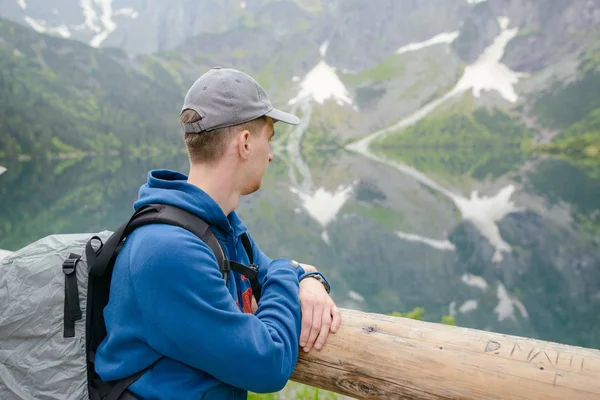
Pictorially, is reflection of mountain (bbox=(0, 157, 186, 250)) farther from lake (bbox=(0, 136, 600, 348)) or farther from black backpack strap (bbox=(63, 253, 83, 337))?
black backpack strap (bbox=(63, 253, 83, 337))

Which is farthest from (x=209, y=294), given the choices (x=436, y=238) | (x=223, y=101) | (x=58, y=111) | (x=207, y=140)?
(x=58, y=111)

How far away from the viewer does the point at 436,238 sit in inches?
1284

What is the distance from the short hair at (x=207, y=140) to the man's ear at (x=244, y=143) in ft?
0.09

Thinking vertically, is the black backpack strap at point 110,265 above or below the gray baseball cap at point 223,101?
below

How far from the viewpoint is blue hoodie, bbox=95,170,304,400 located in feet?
7.07

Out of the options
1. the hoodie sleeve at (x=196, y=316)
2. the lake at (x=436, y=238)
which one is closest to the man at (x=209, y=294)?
the hoodie sleeve at (x=196, y=316)

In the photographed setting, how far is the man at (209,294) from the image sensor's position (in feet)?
7.10

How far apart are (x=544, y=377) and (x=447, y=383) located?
436mm

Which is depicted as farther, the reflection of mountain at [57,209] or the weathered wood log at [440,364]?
the reflection of mountain at [57,209]

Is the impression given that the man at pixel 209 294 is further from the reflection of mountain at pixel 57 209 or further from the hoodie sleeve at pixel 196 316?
the reflection of mountain at pixel 57 209

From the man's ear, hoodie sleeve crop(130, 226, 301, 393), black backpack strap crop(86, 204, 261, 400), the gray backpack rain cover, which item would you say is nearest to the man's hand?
hoodie sleeve crop(130, 226, 301, 393)

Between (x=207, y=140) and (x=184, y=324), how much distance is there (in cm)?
96

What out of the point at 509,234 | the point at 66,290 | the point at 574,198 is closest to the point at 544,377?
the point at 66,290

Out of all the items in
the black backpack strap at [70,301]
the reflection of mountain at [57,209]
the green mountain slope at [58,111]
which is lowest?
the black backpack strap at [70,301]
